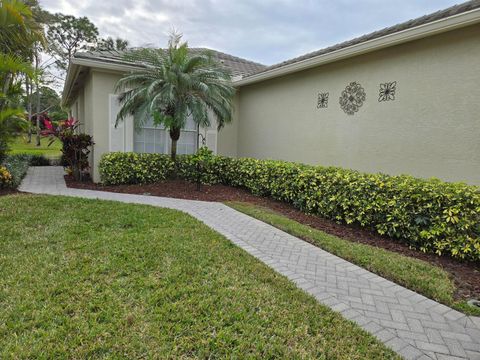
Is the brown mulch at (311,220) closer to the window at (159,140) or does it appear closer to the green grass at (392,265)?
the green grass at (392,265)

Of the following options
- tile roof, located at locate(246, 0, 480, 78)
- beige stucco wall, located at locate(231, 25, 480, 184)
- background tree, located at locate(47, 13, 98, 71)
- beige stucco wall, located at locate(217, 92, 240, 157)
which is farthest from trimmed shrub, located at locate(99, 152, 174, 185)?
background tree, located at locate(47, 13, 98, 71)

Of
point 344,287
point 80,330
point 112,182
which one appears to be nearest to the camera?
point 80,330

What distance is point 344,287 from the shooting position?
10.8ft

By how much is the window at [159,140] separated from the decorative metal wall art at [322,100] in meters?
4.31

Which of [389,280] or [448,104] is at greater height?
[448,104]

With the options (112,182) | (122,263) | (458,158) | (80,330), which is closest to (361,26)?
(458,158)

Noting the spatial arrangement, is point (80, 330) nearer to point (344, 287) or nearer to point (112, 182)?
point (344, 287)

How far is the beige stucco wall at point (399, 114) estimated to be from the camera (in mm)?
5203

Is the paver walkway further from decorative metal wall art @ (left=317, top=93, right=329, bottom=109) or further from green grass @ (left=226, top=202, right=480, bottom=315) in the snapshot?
decorative metal wall art @ (left=317, top=93, right=329, bottom=109)

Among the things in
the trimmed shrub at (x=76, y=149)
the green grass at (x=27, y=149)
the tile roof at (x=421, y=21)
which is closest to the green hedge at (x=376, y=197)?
the trimmed shrub at (x=76, y=149)

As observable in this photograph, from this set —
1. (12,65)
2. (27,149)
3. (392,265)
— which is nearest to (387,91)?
(392,265)

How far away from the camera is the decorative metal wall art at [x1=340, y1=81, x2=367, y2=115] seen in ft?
22.9

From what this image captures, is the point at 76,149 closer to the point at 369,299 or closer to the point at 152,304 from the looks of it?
the point at 152,304

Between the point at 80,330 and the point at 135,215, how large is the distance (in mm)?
3228
